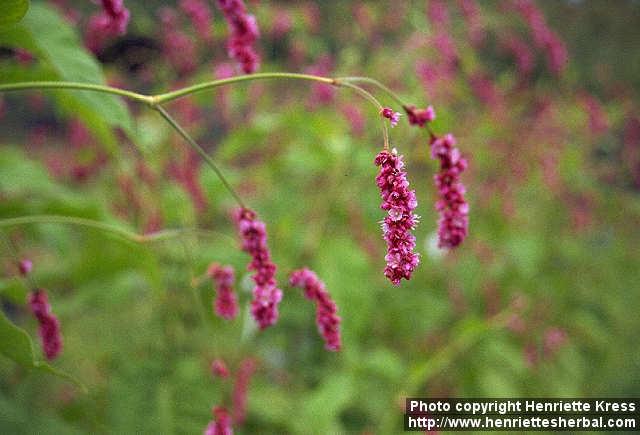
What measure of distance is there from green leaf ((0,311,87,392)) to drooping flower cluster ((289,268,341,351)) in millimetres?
396

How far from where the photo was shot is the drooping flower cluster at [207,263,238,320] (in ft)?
3.61

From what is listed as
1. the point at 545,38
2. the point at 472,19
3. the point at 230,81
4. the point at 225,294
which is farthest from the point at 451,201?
the point at 472,19

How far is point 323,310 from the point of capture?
3.16ft

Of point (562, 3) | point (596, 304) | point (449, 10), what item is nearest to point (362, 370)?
point (596, 304)

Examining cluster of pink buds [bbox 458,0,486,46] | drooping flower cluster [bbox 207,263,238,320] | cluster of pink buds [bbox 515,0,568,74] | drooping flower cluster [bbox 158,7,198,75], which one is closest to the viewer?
drooping flower cluster [bbox 207,263,238,320]

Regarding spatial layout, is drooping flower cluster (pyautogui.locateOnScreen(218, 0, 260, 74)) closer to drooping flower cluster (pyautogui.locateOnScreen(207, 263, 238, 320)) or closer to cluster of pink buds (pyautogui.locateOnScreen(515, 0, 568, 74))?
drooping flower cluster (pyautogui.locateOnScreen(207, 263, 238, 320))

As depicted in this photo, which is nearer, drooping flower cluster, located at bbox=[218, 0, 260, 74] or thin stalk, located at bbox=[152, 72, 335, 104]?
thin stalk, located at bbox=[152, 72, 335, 104]

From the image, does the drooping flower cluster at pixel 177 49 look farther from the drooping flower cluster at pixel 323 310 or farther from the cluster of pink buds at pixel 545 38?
the drooping flower cluster at pixel 323 310

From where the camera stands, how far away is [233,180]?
206 cm

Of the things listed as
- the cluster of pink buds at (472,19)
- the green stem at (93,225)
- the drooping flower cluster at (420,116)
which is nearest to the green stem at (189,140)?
the green stem at (93,225)

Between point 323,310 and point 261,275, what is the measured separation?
13 cm

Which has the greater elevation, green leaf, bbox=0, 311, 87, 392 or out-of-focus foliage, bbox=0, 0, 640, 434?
out-of-focus foliage, bbox=0, 0, 640, 434

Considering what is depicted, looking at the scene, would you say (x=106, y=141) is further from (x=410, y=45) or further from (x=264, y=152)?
(x=410, y=45)

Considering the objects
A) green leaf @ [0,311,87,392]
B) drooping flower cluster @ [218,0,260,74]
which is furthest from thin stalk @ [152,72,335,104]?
green leaf @ [0,311,87,392]
